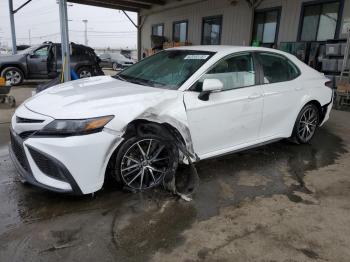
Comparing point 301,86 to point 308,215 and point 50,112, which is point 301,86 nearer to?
point 308,215

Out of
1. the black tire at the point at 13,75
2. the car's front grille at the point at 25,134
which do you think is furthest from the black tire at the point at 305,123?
the black tire at the point at 13,75

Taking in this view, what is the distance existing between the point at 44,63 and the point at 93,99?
31.6ft

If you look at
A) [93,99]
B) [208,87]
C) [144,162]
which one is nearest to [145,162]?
[144,162]

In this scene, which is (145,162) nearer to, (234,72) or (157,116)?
(157,116)

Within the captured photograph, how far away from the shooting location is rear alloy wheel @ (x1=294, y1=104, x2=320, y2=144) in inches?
184

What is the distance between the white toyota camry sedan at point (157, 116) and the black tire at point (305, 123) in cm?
4

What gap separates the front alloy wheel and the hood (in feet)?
1.23

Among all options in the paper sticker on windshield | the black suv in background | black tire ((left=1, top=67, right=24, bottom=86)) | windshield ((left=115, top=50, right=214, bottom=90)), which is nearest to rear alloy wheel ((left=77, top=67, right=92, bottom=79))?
the black suv in background

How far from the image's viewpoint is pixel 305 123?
4.82 metres

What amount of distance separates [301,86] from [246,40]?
7959 mm

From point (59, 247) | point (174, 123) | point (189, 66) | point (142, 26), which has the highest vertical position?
point (142, 26)

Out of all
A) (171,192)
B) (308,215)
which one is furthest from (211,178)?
(308,215)

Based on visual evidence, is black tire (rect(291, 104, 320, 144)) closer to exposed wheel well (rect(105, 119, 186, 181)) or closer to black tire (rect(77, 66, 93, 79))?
exposed wheel well (rect(105, 119, 186, 181))

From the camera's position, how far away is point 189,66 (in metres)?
3.61
